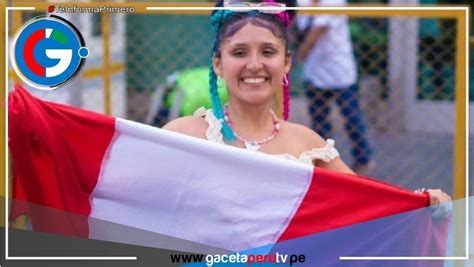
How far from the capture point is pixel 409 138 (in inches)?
261

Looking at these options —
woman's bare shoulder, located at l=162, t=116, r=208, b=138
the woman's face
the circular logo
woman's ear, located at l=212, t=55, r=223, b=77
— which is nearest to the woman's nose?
the woman's face

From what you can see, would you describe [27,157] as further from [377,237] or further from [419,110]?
[419,110]

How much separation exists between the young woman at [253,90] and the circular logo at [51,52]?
1.20ft

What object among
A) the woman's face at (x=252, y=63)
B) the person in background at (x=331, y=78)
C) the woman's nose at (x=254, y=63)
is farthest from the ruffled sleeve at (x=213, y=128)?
the person in background at (x=331, y=78)

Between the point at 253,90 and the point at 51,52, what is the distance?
0.60 meters

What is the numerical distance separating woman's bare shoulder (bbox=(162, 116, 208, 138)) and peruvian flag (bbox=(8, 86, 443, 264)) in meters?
0.14

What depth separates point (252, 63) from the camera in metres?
3.07

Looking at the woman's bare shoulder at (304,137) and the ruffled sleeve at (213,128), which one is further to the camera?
the woman's bare shoulder at (304,137)

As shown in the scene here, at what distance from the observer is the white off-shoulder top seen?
314 cm

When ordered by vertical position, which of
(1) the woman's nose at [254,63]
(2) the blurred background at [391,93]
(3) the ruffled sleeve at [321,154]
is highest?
(2) the blurred background at [391,93]

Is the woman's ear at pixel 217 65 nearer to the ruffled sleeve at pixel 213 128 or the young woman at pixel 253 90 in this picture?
the young woman at pixel 253 90

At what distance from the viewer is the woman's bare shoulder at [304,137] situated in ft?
10.7

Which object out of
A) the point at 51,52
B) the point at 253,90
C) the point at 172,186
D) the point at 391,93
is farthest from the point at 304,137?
the point at 391,93

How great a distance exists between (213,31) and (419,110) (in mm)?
3457
